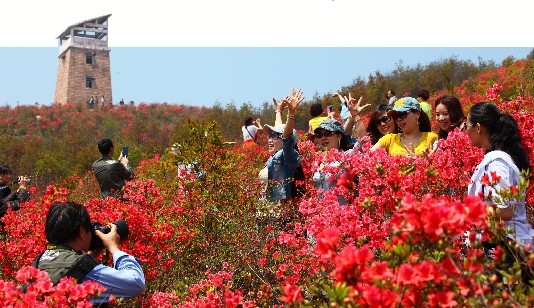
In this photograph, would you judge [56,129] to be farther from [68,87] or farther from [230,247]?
[230,247]

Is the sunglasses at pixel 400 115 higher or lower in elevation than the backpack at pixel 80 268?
higher

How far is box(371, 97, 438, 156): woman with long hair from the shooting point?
160 inches

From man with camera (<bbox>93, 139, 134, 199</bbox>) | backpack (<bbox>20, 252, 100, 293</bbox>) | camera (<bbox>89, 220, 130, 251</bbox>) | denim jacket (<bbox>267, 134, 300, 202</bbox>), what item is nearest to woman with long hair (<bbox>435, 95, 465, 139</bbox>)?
denim jacket (<bbox>267, 134, 300, 202</bbox>)

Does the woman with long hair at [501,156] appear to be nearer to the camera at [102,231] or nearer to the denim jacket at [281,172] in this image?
the camera at [102,231]

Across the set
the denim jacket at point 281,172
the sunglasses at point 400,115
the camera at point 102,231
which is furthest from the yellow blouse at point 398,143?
the camera at point 102,231

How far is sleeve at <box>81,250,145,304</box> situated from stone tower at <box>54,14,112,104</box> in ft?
132

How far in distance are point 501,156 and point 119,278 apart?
A: 194 cm

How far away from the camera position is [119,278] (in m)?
2.68

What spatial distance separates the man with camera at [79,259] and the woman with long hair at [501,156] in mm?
1723

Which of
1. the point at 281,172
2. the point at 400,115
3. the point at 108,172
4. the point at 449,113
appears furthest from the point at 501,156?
the point at 108,172

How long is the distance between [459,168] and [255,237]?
162 cm

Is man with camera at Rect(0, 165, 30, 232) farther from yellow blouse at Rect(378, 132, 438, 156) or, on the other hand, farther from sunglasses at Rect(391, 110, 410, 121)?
sunglasses at Rect(391, 110, 410, 121)
